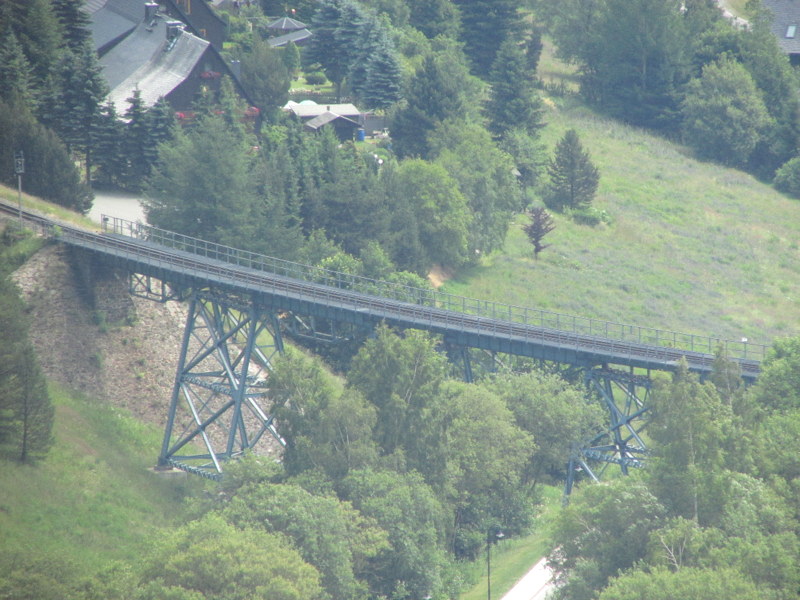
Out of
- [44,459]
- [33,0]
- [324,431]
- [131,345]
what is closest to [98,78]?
[33,0]

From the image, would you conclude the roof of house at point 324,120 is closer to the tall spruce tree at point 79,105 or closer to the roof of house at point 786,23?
the tall spruce tree at point 79,105

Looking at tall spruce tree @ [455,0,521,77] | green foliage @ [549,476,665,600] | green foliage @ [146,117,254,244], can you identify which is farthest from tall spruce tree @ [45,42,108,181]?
tall spruce tree @ [455,0,521,77]

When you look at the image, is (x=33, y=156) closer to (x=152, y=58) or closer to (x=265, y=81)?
(x=152, y=58)

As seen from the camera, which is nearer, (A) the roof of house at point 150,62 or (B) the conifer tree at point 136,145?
(B) the conifer tree at point 136,145

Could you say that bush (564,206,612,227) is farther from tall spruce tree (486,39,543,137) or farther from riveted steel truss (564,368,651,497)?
riveted steel truss (564,368,651,497)

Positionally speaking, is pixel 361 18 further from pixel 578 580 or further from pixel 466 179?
pixel 578 580

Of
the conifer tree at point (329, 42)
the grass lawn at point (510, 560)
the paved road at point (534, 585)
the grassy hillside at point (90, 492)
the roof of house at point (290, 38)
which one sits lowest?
the grassy hillside at point (90, 492)

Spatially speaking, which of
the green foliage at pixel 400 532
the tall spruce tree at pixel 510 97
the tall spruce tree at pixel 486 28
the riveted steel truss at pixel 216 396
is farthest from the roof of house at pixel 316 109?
the green foliage at pixel 400 532
